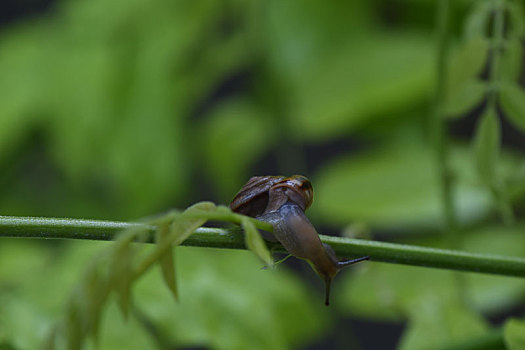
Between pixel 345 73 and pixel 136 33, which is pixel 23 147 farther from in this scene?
pixel 345 73

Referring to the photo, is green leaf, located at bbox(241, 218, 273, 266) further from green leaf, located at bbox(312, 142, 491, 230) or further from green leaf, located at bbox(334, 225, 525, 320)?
green leaf, located at bbox(312, 142, 491, 230)

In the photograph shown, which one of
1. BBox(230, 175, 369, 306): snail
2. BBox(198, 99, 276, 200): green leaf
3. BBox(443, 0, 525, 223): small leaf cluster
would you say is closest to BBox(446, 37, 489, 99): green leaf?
BBox(443, 0, 525, 223): small leaf cluster

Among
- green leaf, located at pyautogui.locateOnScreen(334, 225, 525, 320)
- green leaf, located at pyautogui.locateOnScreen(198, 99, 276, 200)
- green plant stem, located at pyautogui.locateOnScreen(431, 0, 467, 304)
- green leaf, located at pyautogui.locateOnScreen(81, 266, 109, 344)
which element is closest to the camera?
green leaf, located at pyautogui.locateOnScreen(81, 266, 109, 344)

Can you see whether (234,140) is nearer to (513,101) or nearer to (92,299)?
(513,101)

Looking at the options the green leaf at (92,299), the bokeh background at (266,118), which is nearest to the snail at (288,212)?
the green leaf at (92,299)

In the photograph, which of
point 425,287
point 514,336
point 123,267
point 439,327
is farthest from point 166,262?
point 425,287

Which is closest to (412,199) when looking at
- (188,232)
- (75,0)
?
(188,232)
